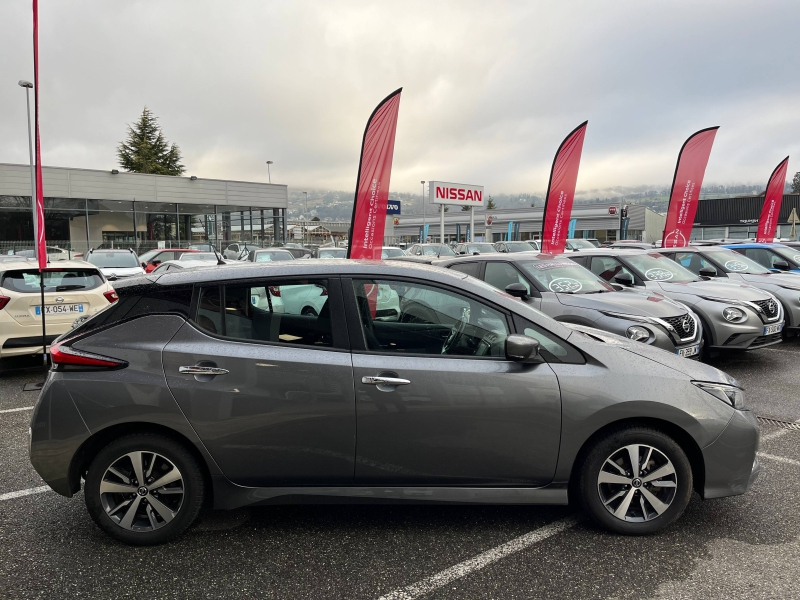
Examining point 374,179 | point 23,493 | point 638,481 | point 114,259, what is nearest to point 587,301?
point 638,481

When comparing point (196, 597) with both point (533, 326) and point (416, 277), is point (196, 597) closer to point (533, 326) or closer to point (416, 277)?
point (416, 277)

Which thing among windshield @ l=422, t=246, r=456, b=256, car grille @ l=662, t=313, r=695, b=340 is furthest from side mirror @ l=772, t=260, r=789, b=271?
windshield @ l=422, t=246, r=456, b=256

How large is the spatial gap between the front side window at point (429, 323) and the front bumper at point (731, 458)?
4.32ft

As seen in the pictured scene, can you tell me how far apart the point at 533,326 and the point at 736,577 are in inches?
62.8

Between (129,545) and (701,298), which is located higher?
(701,298)

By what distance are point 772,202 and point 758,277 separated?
17372 millimetres

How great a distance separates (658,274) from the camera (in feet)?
29.3

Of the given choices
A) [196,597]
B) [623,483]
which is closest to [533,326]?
[623,483]

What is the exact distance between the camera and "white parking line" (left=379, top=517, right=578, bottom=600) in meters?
2.74

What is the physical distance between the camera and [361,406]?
308cm

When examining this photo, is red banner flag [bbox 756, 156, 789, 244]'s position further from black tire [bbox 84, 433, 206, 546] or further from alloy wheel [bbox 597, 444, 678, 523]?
black tire [bbox 84, 433, 206, 546]

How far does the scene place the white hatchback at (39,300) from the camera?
7176 mm

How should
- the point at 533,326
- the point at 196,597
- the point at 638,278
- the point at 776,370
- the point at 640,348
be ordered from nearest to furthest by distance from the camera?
the point at 196,597 → the point at 533,326 → the point at 640,348 → the point at 776,370 → the point at 638,278

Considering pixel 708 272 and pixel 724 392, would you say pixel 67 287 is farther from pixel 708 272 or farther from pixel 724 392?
pixel 708 272
